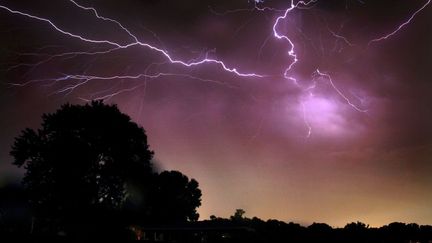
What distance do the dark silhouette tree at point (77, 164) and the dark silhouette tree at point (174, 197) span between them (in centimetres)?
1273

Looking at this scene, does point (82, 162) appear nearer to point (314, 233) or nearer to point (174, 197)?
point (314, 233)

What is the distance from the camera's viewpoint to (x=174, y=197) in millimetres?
53125

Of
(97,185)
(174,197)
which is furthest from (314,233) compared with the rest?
(174,197)

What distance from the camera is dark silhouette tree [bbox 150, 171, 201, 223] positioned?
5034 centimetres

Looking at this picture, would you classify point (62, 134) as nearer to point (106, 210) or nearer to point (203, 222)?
point (106, 210)

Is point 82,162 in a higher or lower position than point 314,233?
higher

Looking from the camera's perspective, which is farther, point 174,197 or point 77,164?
point 174,197

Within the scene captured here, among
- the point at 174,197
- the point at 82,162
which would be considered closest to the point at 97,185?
the point at 82,162

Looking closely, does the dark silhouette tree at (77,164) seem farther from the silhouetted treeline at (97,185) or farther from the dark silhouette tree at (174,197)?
the dark silhouette tree at (174,197)

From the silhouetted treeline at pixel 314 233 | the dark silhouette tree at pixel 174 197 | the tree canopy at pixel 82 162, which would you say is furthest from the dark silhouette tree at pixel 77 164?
the dark silhouette tree at pixel 174 197

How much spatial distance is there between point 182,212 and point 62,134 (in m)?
23.6

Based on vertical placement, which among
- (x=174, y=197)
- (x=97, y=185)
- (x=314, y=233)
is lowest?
(x=314, y=233)

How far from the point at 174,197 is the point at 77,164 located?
21.3 m

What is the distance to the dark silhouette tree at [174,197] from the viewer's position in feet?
165
